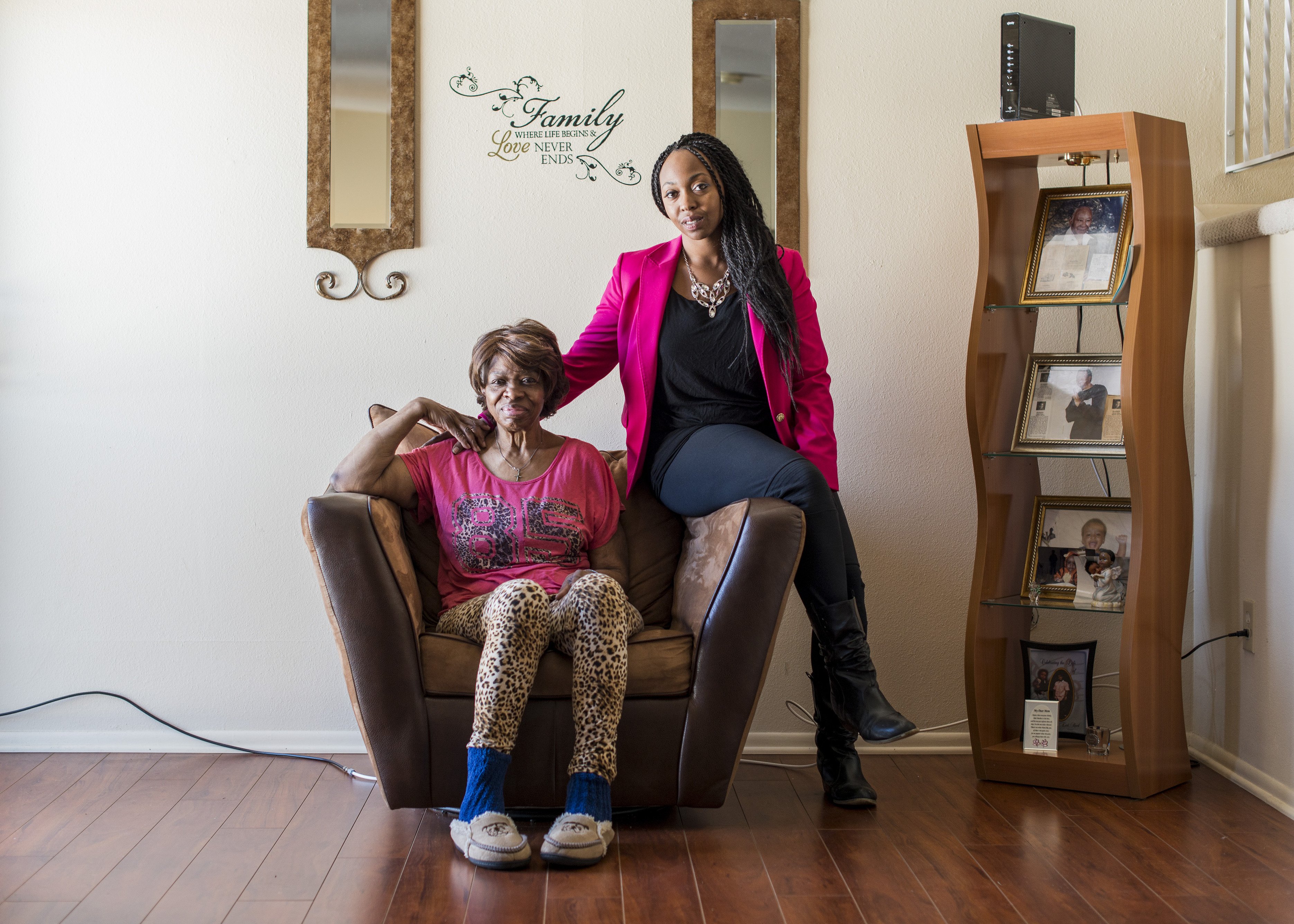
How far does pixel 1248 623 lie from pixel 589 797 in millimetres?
1641

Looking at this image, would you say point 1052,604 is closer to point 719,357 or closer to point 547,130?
point 719,357

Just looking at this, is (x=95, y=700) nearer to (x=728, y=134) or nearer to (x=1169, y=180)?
(x=728, y=134)

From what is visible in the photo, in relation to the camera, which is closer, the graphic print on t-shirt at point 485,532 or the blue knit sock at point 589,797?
the blue knit sock at point 589,797

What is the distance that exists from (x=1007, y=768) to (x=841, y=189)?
1.52 m

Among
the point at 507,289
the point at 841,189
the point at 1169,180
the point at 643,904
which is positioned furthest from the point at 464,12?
the point at 643,904

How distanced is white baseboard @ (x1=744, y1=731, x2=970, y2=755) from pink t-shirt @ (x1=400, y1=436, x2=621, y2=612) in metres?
0.82

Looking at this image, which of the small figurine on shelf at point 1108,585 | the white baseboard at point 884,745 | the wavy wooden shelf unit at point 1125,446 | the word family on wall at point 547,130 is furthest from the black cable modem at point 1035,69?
the white baseboard at point 884,745

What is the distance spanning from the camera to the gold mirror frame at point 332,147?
104 inches

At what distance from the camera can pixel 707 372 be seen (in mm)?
2340

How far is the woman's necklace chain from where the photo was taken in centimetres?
222

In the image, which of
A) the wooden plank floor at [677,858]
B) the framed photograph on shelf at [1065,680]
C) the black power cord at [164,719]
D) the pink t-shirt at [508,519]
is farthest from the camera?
the black power cord at [164,719]

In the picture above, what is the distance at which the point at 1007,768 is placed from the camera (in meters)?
2.40

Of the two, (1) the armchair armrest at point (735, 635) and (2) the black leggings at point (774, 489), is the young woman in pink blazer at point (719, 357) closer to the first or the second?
(2) the black leggings at point (774, 489)

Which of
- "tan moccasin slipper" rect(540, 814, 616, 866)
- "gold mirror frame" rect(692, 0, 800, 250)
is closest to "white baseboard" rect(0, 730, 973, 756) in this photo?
"tan moccasin slipper" rect(540, 814, 616, 866)
